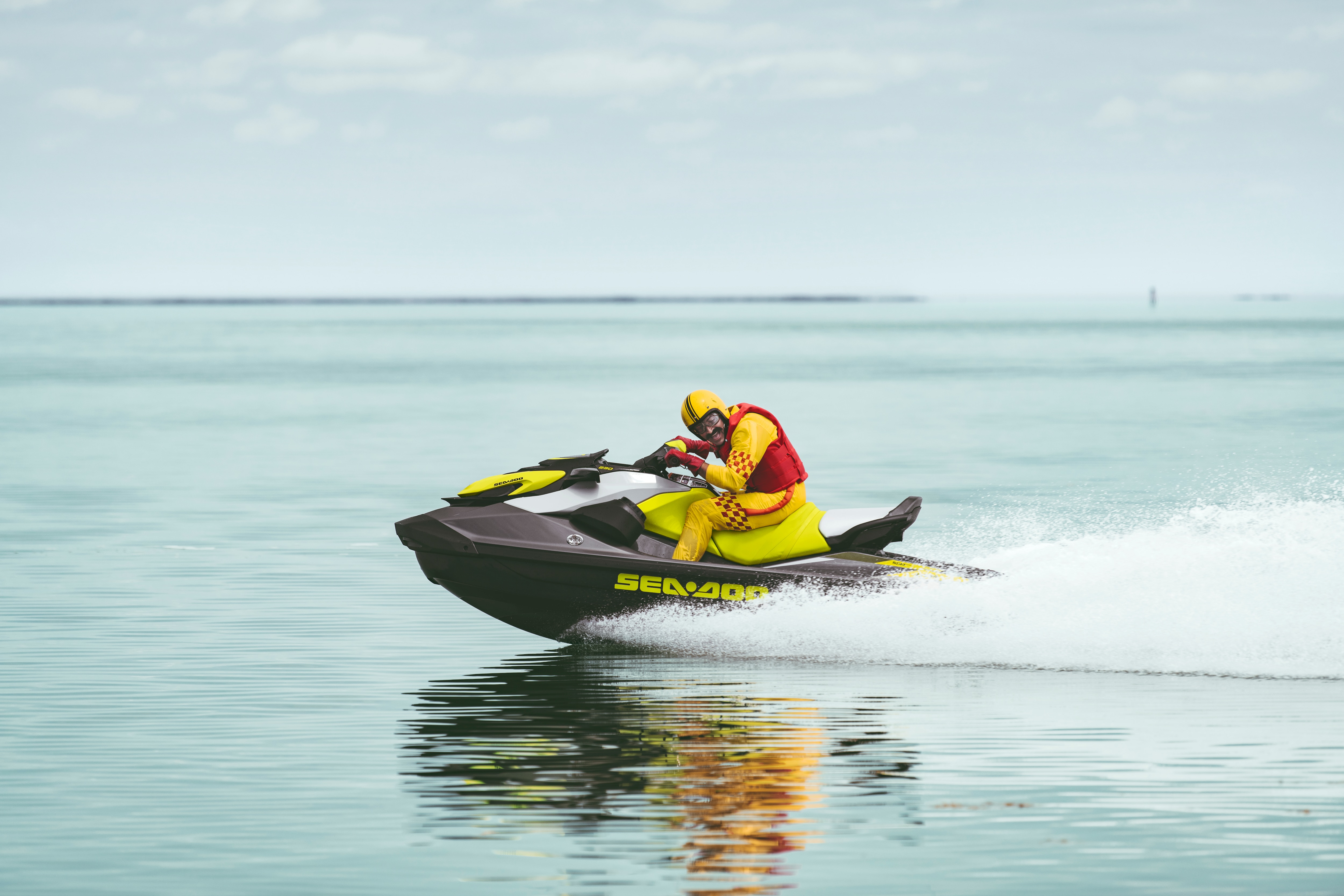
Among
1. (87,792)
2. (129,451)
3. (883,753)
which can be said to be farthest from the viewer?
(129,451)

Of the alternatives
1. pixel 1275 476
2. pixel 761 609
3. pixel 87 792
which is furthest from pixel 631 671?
pixel 1275 476

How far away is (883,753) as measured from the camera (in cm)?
805

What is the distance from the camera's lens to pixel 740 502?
10.2 meters

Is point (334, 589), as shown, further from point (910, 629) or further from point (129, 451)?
point (129, 451)

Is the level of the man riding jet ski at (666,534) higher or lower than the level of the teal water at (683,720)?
higher

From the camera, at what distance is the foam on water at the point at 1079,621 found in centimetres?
980

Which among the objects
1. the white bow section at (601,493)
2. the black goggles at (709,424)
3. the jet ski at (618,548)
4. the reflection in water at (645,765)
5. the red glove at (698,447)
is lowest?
the reflection in water at (645,765)

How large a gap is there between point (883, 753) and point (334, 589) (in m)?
6.46

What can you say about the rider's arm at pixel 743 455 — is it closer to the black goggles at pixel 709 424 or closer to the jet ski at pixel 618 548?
the black goggles at pixel 709 424

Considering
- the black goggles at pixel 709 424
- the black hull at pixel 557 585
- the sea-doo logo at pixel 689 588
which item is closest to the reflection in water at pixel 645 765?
the black hull at pixel 557 585

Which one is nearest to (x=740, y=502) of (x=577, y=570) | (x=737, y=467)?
(x=737, y=467)

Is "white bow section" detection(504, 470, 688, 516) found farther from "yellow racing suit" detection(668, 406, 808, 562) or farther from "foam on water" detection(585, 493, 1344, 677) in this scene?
"foam on water" detection(585, 493, 1344, 677)

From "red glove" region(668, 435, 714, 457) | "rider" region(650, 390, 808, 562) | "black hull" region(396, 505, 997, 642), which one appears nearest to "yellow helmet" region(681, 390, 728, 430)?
"rider" region(650, 390, 808, 562)

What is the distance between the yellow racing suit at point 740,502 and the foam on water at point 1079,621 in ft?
1.46
